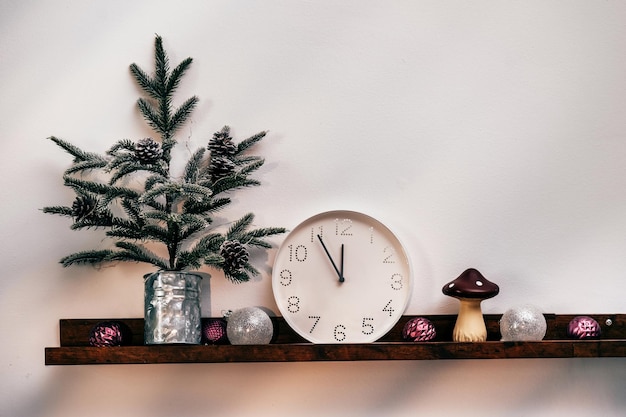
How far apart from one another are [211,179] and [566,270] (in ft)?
2.70

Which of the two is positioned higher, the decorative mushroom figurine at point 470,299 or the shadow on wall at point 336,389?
the decorative mushroom figurine at point 470,299

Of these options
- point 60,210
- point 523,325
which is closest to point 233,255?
point 60,210

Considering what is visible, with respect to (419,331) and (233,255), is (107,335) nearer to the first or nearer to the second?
(233,255)

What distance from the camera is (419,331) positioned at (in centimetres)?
178

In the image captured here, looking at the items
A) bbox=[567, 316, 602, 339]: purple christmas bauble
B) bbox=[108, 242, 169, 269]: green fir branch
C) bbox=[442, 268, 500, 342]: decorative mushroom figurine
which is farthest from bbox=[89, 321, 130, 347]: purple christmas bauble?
bbox=[567, 316, 602, 339]: purple christmas bauble

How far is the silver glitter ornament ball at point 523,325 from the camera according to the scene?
1.74m

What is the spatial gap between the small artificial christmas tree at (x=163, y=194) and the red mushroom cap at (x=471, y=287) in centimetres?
39

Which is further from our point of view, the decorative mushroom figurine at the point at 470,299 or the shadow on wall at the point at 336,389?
the shadow on wall at the point at 336,389

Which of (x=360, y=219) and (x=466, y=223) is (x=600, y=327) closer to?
(x=466, y=223)

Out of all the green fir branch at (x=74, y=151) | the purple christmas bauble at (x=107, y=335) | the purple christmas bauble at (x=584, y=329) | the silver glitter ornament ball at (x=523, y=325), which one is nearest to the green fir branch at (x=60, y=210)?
the green fir branch at (x=74, y=151)

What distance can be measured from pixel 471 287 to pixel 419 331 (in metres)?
0.14

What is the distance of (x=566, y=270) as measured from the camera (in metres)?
1.91

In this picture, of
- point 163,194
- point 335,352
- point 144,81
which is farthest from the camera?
point 144,81

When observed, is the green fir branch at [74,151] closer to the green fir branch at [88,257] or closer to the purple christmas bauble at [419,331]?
the green fir branch at [88,257]
